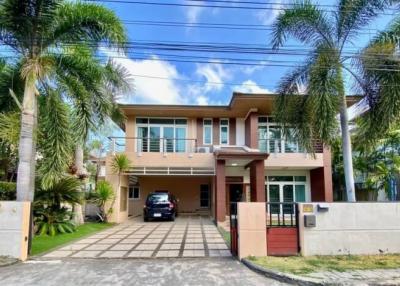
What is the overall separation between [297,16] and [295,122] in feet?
11.1

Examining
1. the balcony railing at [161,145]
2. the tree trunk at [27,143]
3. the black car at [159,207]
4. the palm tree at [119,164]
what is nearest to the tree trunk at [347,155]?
the tree trunk at [27,143]

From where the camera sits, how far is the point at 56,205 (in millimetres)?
14430

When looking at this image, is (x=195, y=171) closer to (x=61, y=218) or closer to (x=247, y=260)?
(x=61, y=218)

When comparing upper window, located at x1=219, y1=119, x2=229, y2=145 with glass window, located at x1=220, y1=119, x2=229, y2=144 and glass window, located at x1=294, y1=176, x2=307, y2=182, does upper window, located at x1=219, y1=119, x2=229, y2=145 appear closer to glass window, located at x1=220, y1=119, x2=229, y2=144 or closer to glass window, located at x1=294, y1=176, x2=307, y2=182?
glass window, located at x1=220, y1=119, x2=229, y2=144

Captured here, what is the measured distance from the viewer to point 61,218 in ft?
46.7

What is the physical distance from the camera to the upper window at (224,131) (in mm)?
24703

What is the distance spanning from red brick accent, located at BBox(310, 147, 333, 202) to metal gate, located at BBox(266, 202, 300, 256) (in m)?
12.2

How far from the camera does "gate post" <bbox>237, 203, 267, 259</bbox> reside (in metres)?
9.15

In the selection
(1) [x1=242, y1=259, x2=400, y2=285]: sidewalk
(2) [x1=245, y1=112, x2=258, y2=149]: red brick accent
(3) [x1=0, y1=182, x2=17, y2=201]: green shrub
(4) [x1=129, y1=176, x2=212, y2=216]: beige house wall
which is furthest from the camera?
(4) [x1=129, y1=176, x2=212, y2=216]: beige house wall

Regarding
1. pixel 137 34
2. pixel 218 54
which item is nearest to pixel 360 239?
pixel 218 54

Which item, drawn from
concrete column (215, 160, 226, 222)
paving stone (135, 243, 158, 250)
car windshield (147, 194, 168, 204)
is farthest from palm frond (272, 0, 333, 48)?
car windshield (147, 194, 168, 204)

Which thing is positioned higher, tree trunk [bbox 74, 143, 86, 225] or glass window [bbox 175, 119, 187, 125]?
glass window [bbox 175, 119, 187, 125]

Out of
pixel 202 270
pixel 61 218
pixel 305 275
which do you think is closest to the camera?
pixel 305 275

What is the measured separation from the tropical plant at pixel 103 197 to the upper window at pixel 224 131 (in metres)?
8.38
